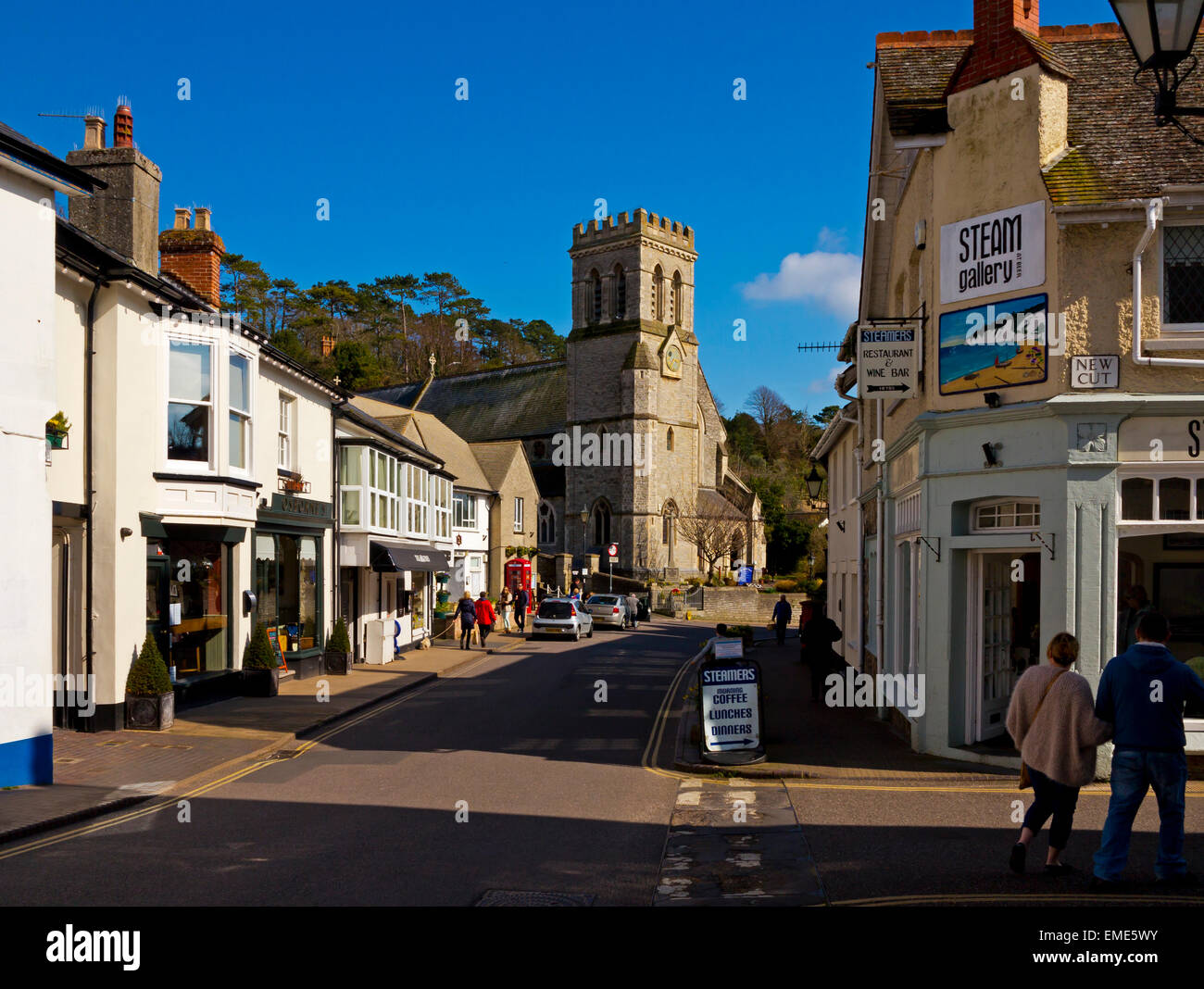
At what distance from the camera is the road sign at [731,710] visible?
42.3ft

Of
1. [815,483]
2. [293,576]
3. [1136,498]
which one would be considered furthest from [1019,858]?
[815,483]

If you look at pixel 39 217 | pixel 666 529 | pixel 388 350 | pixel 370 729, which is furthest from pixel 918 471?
pixel 388 350

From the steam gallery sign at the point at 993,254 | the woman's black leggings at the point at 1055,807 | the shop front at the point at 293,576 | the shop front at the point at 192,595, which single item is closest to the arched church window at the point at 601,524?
the shop front at the point at 293,576

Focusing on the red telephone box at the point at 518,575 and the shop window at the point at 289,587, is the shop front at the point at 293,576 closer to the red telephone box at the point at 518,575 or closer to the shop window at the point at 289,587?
the shop window at the point at 289,587

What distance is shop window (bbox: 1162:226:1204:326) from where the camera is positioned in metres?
11.2

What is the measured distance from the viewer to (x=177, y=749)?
13.6 metres

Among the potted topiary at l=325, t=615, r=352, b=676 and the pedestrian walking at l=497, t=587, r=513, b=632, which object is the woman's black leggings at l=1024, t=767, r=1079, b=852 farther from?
the pedestrian walking at l=497, t=587, r=513, b=632

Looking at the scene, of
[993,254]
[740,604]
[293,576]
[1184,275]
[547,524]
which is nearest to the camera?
[1184,275]

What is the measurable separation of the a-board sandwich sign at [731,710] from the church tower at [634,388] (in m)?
52.5

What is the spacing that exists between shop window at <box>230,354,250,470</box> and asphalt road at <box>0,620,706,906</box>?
4.81 metres

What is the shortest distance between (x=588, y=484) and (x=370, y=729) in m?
54.1

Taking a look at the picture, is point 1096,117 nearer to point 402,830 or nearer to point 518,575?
point 402,830

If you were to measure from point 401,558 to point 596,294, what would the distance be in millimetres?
48272

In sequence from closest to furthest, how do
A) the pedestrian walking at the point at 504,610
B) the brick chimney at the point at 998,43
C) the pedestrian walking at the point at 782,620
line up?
the brick chimney at the point at 998,43 < the pedestrian walking at the point at 782,620 < the pedestrian walking at the point at 504,610
